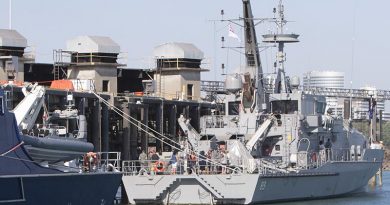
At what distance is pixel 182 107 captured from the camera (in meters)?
53.4

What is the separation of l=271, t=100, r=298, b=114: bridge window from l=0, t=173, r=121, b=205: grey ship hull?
1244 centimetres

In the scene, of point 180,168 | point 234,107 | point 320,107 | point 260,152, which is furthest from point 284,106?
point 180,168

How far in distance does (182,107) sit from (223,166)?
1335cm

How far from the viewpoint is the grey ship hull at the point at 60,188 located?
97.1 ft

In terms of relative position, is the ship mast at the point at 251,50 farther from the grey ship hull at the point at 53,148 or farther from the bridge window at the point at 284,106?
the grey ship hull at the point at 53,148

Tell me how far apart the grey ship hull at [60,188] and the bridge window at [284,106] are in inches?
490

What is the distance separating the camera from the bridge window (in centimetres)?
4659

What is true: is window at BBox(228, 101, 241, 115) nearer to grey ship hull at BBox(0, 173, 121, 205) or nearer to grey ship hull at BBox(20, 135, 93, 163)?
grey ship hull at BBox(0, 173, 121, 205)

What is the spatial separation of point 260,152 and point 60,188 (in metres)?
14.4

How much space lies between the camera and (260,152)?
44.6 meters

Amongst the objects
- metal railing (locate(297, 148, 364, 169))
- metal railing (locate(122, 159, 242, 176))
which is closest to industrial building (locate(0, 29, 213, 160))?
metal railing (locate(122, 159, 242, 176))

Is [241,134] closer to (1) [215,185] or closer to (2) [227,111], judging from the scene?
(2) [227,111]

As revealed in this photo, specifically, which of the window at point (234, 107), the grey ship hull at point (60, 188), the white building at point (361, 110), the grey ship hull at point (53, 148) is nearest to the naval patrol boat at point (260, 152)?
the window at point (234, 107)

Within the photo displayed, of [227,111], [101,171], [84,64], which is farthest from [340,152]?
[101,171]
